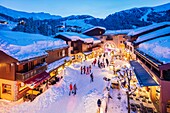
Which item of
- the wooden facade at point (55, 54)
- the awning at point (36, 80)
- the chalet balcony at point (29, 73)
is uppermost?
the wooden facade at point (55, 54)

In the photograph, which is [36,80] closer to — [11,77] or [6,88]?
[11,77]

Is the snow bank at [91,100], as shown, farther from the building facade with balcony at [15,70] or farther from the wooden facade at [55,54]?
the wooden facade at [55,54]

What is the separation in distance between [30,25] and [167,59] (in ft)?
164

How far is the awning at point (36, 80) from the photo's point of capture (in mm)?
16850

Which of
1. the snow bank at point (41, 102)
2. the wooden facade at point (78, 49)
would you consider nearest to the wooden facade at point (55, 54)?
the wooden facade at point (78, 49)

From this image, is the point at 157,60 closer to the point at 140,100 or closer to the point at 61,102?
the point at 140,100

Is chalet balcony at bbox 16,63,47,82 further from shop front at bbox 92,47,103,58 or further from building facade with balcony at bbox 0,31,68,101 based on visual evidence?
shop front at bbox 92,47,103,58

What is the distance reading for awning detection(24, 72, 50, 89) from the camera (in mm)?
16850

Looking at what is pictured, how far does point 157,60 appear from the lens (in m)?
13.8

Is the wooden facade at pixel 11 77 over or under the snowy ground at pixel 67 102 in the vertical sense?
over

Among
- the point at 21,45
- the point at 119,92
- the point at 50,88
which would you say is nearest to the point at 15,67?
the point at 21,45

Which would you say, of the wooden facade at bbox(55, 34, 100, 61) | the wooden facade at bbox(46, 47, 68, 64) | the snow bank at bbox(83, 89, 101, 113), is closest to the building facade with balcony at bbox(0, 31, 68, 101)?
the snow bank at bbox(83, 89, 101, 113)

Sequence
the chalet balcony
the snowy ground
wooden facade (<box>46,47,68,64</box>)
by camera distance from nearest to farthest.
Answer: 1. the snowy ground
2. the chalet balcony
3. wooden facade (<box>46,47,68,64</box>)

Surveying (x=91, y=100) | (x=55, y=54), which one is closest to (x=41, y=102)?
(x=91, y=100)
